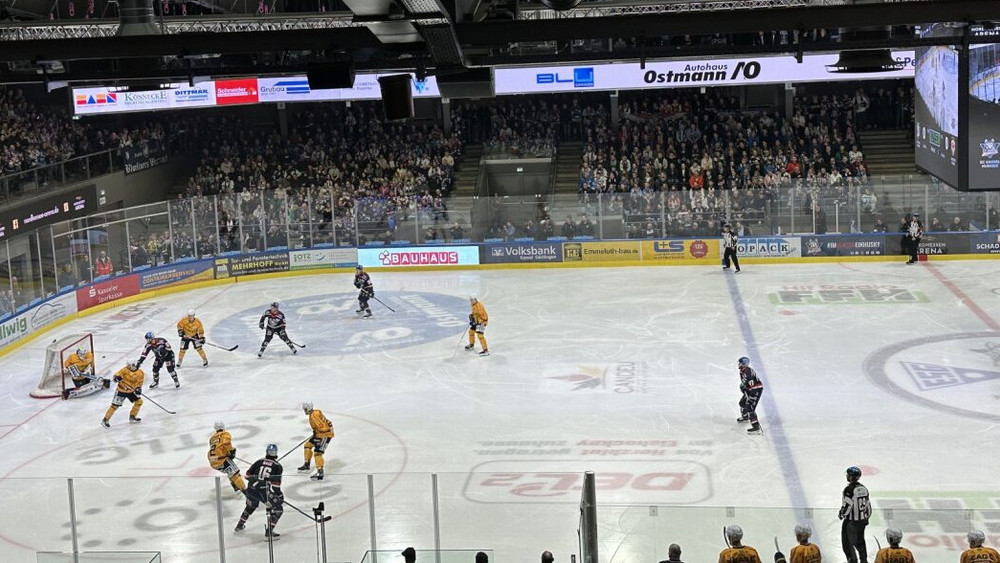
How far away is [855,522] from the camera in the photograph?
10.7m

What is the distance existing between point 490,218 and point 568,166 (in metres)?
6.01

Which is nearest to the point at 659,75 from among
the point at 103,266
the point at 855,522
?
the point at 103,266

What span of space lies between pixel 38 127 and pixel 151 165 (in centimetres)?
361

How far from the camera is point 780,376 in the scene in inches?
753

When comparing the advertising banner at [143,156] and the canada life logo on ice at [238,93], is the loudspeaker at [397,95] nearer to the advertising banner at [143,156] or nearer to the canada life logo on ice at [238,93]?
the canada life logo on ice at [238,93]

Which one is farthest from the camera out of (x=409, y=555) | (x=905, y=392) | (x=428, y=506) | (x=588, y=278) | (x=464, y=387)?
(x=588, y=278)

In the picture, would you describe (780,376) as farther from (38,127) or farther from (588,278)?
(38,127)

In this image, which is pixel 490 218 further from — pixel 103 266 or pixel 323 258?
pixel 103 266

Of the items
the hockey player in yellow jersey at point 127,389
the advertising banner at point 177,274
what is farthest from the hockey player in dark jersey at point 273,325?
the advertising banner at point 177,274

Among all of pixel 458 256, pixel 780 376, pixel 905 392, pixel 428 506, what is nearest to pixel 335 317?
pixel 458 256

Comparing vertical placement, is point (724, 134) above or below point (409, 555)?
above

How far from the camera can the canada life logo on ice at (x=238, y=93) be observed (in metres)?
33.4

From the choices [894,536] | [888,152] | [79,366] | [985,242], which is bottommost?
[894,536]

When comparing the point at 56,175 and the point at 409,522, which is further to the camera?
the point at 56,175
